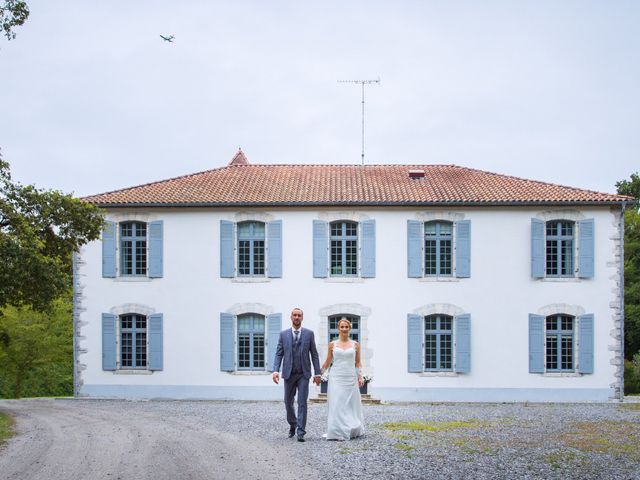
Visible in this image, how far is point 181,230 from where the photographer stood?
20.0m

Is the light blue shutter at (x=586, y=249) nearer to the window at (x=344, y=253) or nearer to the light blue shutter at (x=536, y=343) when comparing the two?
the light blue shutter at (x=536, y=343)

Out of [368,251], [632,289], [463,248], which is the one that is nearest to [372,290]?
[368,251]

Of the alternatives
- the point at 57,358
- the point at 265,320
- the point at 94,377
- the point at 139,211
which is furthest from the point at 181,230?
the point at 57,358

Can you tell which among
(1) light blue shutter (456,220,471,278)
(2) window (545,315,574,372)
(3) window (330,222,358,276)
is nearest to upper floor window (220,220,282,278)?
(3) window (330,222,358,276)

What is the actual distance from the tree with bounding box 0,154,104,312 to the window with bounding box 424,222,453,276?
842 centimetres

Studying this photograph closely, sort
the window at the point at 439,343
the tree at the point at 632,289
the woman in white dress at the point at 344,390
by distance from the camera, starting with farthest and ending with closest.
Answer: the tree at the point at 632,289, the window at the point at 439,343, the woman in white dress at the point at 344,390

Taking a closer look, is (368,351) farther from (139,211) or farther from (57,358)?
(57,358)

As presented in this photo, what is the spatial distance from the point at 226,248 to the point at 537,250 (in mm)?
8115

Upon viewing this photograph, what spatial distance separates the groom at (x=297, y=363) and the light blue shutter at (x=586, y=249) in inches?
443

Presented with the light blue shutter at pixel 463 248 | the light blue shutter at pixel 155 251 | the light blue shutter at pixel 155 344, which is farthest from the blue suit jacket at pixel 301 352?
the light blue shutter at pixel 155 251

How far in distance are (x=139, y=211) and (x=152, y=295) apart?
2.26 metres

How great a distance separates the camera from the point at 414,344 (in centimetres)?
1947

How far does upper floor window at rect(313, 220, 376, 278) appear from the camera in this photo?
1969cm

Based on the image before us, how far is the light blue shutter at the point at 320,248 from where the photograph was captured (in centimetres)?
1967
